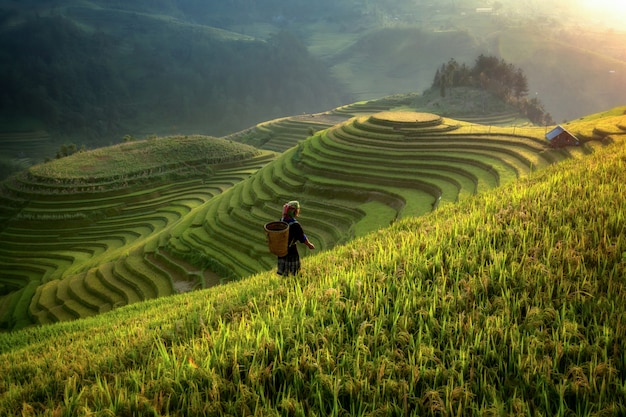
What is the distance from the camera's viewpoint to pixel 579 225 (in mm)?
5684

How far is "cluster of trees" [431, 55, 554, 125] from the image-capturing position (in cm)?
7156

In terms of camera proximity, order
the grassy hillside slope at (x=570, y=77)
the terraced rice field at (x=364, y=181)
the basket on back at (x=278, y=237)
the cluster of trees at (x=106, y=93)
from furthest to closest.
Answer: the cluster of trees at (x=106, y=93)
the grassy hillside slope at (x=570, y=77)
the terraced rice field at (x=364, y=181)
the basket on back at (x=278, y=237)

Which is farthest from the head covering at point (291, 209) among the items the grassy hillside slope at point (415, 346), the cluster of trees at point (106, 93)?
the cluster of trees at point (106, 93)

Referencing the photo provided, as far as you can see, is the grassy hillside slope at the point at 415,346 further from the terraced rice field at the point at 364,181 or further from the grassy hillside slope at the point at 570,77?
the grassy hillside slope at the point at 570,77

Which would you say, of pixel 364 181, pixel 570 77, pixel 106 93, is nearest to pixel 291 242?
pixel 364 181

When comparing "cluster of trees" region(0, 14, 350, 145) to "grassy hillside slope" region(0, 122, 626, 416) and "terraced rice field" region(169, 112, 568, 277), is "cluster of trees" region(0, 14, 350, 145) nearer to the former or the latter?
"terraced rice field" region(169, 112, 568, 277)

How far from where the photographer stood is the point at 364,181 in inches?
1063

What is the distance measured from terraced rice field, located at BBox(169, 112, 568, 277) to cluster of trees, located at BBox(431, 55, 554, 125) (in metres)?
43.6

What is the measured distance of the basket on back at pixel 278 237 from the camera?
22.0ft

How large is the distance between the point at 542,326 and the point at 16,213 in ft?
156

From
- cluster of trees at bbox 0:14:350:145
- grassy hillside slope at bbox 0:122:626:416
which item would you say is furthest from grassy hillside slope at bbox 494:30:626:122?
grassy hillside slope at bbox 0:122:626:416

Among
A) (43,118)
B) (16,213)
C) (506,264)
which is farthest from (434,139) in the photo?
(43,118)

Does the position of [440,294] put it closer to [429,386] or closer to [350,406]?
[429,386]

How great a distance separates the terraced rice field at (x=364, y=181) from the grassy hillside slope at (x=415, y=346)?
14.1 meters
